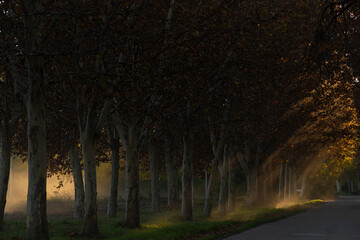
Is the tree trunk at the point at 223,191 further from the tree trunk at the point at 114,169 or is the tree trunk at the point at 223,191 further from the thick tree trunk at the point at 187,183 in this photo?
the tree trunk at the point at 114,169

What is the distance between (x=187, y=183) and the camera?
2289 cm

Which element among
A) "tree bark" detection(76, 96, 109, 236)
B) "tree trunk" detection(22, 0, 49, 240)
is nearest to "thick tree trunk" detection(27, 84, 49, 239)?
"tree trunk" detection(22, 0, 49, 240)

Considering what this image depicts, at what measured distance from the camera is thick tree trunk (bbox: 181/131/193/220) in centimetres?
2255

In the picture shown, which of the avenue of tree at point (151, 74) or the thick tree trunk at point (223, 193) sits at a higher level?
the avenue of tree at point (151, 74)

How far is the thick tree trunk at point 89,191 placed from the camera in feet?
51.4

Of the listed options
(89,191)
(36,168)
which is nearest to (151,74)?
(36,168)

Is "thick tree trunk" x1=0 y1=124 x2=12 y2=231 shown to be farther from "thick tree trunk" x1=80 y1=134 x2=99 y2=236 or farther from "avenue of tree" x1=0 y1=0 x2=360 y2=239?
"thick tree trunk" x1=80 y1=134 x2=99 y2=236

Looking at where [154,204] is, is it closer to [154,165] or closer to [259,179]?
[154,165]

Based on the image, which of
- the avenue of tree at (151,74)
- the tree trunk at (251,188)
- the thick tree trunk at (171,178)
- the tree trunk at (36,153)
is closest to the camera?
the avenue of tree at (151,74)

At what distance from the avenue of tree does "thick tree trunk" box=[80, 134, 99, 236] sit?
0.12ft

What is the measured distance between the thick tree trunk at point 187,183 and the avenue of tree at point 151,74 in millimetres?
51

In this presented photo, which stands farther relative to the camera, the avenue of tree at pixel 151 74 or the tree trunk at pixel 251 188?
the tree trunk at pixel 251 188

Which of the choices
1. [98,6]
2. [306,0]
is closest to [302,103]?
[306,0]

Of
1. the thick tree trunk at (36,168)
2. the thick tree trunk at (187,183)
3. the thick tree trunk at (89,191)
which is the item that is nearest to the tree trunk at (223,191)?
the thick tree trunk at (187,183)
